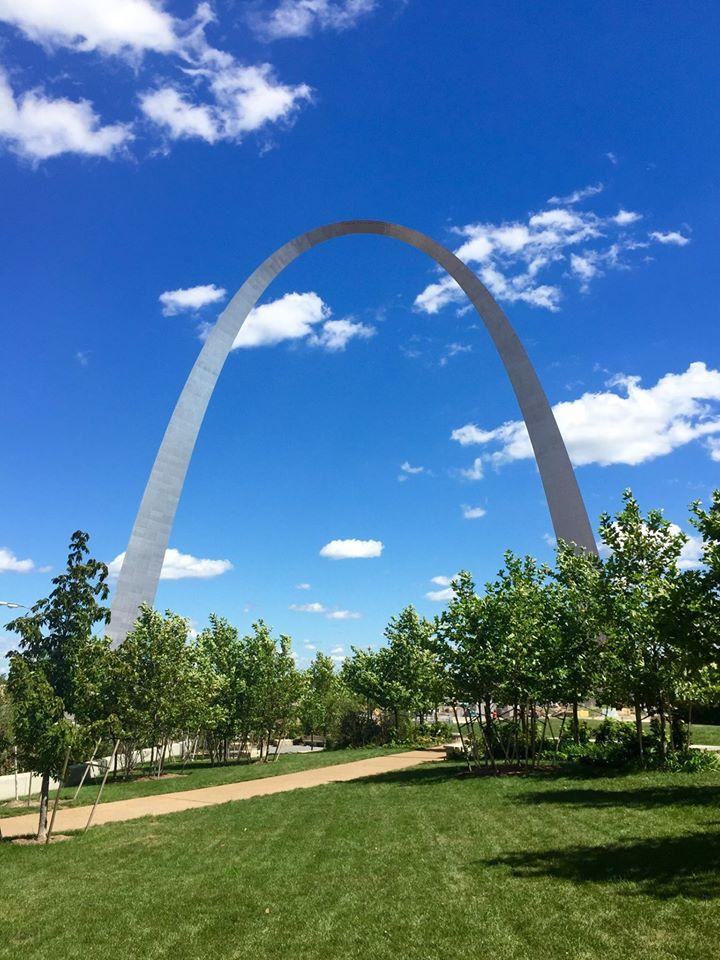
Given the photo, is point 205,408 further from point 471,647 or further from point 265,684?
point 471,647

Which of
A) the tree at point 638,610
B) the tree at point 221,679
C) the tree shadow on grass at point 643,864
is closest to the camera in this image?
the tree shadow on grass at point 643,864

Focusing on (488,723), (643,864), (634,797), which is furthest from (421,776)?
(643,864)

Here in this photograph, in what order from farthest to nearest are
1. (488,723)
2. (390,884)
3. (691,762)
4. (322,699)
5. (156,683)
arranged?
(322,699) < (156,683) < (488,723) < (691,762) < (390,884)

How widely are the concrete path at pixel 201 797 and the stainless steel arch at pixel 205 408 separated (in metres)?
13.8

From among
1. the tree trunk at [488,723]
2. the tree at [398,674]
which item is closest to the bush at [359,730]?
the tree at [398,674]

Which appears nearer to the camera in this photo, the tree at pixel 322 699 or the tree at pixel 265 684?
the tree at pixel 265 684

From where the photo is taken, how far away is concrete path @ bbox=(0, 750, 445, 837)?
1819cm

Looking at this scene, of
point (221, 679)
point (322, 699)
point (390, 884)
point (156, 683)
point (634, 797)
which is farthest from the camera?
point (322, 699)

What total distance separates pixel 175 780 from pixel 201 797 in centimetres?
688

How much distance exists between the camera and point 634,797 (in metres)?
16.6

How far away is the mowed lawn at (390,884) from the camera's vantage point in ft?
25.7

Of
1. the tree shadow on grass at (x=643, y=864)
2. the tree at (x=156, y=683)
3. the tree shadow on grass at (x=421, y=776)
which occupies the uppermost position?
the tree at (x=156, y=683)

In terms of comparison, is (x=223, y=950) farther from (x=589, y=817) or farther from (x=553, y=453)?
(x=553, y=453)

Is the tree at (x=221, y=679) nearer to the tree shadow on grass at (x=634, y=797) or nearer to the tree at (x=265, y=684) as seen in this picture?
the tree at (x=265, y=684)
